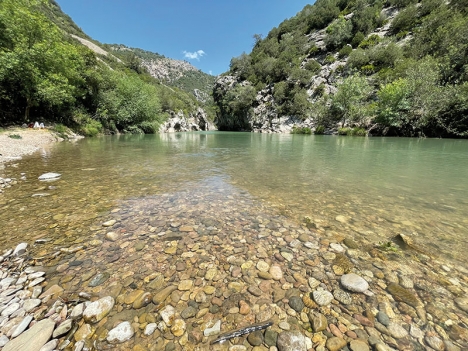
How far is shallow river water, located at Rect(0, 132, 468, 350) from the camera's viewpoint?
179 centimetres

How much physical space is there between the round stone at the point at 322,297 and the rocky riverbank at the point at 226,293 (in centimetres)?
1

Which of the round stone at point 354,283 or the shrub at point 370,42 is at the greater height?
the shrub at point 370,42

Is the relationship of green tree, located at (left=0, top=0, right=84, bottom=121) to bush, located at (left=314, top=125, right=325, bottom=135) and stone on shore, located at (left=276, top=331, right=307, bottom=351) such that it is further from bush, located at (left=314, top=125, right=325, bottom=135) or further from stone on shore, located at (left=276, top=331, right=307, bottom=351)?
bush, located at (left=314, top=125, right=325, bottom=135)

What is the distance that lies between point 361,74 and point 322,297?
5391 centimetres

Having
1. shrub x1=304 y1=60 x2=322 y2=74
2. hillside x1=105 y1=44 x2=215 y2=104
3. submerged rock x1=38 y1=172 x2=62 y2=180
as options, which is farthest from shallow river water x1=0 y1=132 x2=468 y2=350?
hillside x1=105 y1=44 x2=215 y2=104

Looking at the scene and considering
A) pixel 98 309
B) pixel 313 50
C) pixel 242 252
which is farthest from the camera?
pixel 313 50

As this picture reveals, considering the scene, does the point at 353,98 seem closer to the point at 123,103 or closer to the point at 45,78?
the point at 123,103

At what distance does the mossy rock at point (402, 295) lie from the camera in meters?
1.98

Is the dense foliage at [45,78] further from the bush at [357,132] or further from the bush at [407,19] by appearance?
the bush at [407,19]

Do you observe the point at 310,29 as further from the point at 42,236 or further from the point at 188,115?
the point at 42,236

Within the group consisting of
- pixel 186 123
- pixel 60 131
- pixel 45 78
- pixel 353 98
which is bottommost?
pixel 60 131

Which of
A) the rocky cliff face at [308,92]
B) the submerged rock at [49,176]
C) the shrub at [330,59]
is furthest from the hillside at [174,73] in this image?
the submerged rock at [49,176]

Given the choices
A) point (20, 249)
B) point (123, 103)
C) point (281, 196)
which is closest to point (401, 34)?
point (123, 103)

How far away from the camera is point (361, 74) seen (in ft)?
139
